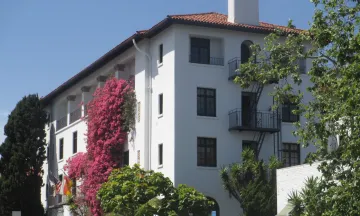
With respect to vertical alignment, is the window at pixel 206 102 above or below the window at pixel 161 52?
below

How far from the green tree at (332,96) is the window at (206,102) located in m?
15.1

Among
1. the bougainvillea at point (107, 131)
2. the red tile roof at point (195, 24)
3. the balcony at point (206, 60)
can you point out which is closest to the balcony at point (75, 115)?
the bougainvillea at point (107, 131)

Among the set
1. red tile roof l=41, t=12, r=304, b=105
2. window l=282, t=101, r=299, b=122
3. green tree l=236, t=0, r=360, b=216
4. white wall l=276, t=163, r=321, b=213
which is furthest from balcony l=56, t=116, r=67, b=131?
green tree l=236, t=0, r=360, b=216

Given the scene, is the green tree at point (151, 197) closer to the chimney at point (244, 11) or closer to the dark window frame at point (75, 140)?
the chimney at point (244, 11)

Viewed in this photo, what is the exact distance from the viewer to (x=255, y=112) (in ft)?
133

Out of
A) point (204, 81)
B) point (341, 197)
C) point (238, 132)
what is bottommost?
point (341, 197)

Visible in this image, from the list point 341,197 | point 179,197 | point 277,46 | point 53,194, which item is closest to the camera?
point 341,197

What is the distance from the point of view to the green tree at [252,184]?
36.5 metres

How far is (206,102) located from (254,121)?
8.85 feet

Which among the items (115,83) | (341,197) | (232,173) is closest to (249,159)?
(232,173)

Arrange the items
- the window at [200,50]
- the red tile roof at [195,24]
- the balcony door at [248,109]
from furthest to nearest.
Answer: the balcony door at [248,109], the window at [200,50], the red tile roof at [195,24]

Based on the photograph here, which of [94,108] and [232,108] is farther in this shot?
[94,108]

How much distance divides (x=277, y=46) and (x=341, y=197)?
19.5 feet

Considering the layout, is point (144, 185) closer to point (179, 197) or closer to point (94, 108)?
point (179, 197)
